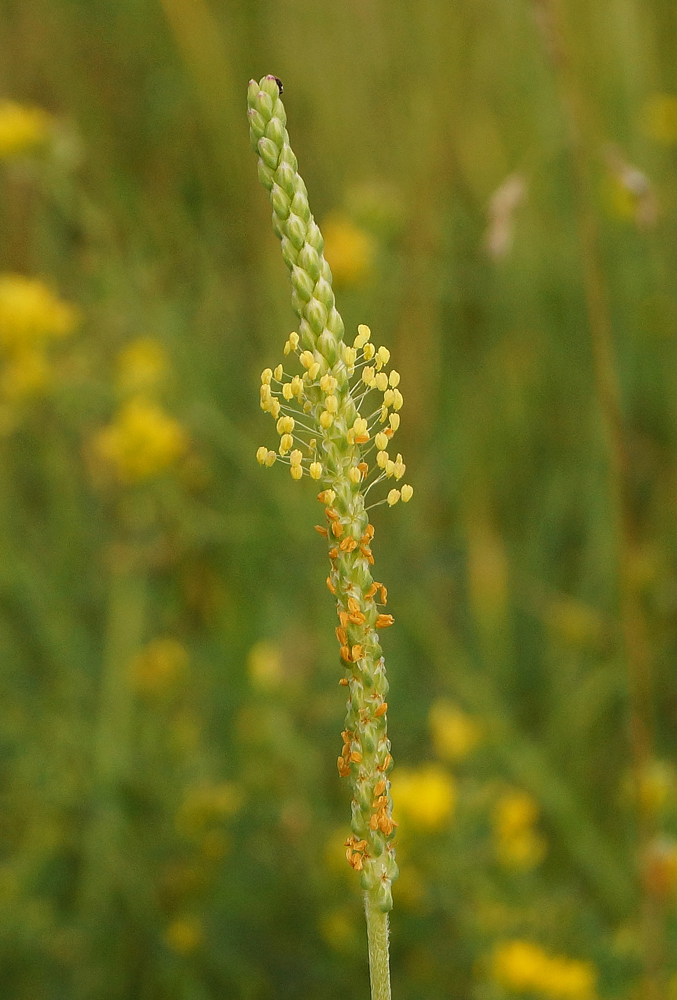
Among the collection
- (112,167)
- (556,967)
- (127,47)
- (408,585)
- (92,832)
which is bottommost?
(556,967)

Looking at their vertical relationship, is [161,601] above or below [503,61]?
below

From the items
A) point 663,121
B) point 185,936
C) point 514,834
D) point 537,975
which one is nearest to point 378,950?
point 537,975

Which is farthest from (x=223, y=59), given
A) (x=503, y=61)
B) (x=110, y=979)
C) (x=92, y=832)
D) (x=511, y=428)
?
(x=110, y=979)

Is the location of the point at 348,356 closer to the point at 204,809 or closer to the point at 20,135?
the point at 204,809

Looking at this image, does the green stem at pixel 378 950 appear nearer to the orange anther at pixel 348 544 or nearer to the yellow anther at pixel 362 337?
the orange anther at pixel 348 544

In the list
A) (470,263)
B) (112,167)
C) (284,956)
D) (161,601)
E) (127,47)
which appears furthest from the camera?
(127,47)

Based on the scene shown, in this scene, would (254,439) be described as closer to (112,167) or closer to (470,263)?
(470,263)
